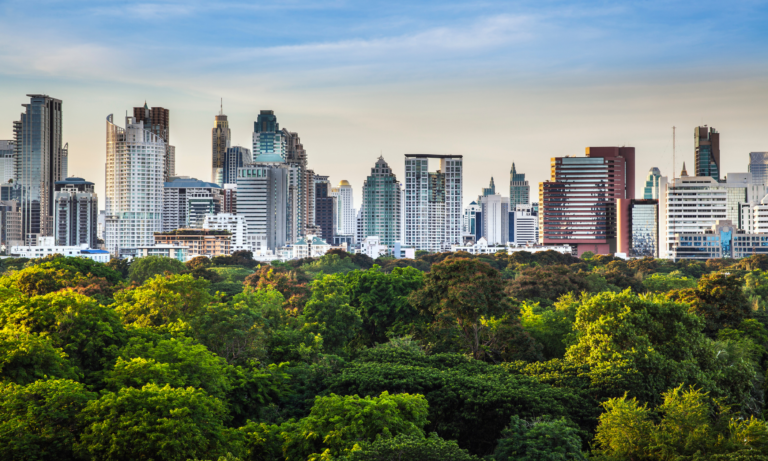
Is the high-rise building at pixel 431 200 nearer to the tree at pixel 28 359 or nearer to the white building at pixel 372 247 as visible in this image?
the white building at pixel 372 247

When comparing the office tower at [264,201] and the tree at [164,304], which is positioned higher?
the office tower at [264,201]

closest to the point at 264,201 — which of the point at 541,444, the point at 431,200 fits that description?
the point at 431,200

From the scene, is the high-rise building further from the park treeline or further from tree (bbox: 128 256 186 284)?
the park treeline

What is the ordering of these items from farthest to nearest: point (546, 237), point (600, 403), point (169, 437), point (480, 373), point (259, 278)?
1. point (546, 237)
2. point (259, 278)
3. point (480, 373)
4. point (600, 403)
5. point (169, 437)

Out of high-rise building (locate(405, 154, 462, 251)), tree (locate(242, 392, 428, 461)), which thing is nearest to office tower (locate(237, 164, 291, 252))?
high-rise building (locate(405, 154, 462, 251))

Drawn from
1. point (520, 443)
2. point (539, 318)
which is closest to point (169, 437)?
point (520, 443)

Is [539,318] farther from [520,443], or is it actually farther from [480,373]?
[520,443]

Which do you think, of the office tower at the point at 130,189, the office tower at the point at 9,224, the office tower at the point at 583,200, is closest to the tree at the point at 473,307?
the office tower at the point at 583,200
